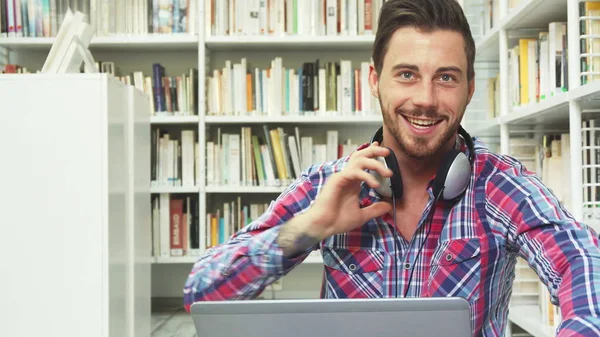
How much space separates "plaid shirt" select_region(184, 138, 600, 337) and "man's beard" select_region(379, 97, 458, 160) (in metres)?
0.08

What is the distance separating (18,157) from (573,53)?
5.40ft

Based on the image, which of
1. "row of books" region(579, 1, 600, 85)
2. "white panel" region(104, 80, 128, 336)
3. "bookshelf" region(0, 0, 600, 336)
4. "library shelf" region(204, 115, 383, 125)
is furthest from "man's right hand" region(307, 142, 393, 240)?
"library shelf" region(204, 115, 383, 125)

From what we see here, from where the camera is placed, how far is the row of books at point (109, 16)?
11.3ft

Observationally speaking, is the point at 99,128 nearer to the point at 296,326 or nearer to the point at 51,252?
the point at 51,252

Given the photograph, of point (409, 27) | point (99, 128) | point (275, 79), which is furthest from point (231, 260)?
point (275, 79)

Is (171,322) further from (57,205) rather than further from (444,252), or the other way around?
(444,252)

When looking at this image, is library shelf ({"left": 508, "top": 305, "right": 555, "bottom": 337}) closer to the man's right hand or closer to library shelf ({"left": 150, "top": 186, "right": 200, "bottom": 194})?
the man's right hand

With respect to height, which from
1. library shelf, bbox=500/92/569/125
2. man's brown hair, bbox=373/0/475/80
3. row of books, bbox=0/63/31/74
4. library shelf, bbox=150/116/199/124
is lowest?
library shelf, bbox=500/92/569/125

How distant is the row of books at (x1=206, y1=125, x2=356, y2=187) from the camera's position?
136 inches

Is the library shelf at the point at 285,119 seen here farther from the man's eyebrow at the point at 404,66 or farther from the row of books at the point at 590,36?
the man's eyebrow at the point at 404,66

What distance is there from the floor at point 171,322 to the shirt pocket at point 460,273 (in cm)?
221

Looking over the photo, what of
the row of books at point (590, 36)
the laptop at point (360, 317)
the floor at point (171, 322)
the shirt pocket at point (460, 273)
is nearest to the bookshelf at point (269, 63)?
the floor at point (171, 322)

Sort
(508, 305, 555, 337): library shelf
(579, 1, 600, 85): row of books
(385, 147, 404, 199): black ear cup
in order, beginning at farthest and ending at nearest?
1. (508, 305, 555, 337): library shelf
2. (579, 1, 600, 85): row of books
3. (385, 147, 404, 199): black ear cup

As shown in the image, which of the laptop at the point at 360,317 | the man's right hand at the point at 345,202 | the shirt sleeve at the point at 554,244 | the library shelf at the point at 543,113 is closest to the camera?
the laptop at the point at 360,317
